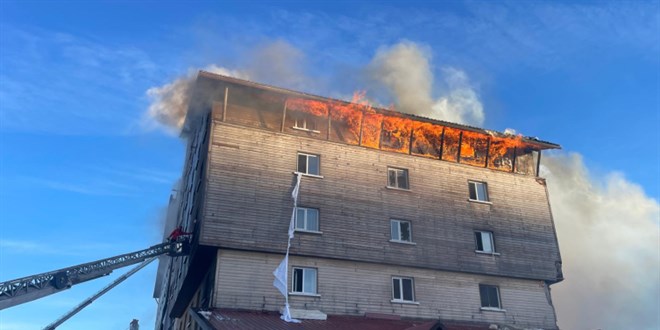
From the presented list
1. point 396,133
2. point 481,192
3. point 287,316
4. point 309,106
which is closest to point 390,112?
point 396,133

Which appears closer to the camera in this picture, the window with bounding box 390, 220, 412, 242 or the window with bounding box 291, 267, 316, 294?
the window with bounding box 291, 267, 316, 294

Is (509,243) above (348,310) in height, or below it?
above

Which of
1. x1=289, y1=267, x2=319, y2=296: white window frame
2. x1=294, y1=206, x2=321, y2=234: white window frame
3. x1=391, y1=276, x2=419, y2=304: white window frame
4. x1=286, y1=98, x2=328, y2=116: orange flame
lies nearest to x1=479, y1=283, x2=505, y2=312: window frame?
x1=391, y1=276, x2=419, y2=304: white window frame

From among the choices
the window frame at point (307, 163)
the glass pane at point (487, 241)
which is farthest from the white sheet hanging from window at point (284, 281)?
the glass pane at point (487, 241)

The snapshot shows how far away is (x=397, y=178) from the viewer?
93.1ft

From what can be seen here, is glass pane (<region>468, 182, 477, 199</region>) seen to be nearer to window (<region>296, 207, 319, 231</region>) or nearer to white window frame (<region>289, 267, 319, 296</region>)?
window (<region>296, 207, 319, 231</region>)

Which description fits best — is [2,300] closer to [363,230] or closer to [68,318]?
[363,230]

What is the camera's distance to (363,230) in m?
25.9

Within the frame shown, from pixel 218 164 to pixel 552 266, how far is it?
18.6 meters

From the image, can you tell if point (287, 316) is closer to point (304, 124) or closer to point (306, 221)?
point (306, 221)

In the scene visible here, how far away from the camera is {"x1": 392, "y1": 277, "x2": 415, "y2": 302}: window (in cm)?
2522

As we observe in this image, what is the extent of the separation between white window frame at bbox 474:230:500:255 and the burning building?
2.7 inches

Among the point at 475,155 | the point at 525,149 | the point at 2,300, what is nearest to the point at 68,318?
the point at 2,300

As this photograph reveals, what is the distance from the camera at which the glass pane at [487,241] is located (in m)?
28.2
